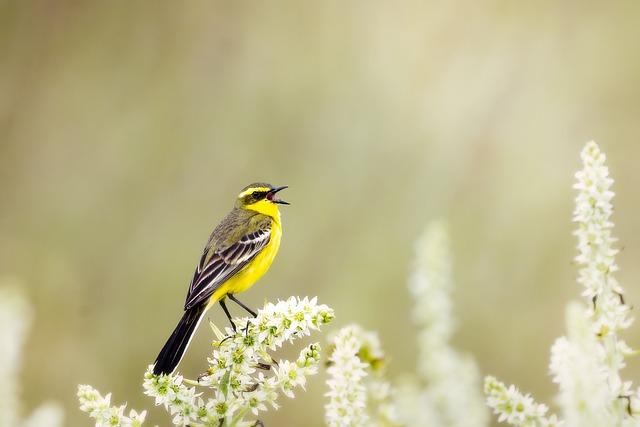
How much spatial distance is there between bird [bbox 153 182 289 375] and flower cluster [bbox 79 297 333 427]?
0.85 meters

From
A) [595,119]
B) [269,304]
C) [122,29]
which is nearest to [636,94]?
[595,119]

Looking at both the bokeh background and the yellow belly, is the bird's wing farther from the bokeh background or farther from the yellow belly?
the bokeh background

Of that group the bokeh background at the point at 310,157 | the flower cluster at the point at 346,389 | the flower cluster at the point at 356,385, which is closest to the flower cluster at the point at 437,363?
the flower cluster at the point at 356,385

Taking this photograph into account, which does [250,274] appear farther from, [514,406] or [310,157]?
[310,157]

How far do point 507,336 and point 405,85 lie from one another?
5.51 meters

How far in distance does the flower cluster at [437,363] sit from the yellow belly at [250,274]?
1034mm

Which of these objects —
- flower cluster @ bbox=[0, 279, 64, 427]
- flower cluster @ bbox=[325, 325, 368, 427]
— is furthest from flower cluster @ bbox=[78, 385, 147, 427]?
flower cluster @ bbox=[325, 325, 368, 427]

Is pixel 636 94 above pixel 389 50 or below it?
below

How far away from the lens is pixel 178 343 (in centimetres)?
331

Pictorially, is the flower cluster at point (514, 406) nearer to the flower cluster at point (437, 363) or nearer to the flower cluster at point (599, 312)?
the flower cluster at point (599, 312)

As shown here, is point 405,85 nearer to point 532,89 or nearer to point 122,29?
point 532,89

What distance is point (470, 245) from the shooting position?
11.8 m

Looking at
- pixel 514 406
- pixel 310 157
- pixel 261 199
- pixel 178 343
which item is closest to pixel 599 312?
pixel 514 406

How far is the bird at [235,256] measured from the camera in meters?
4.02
